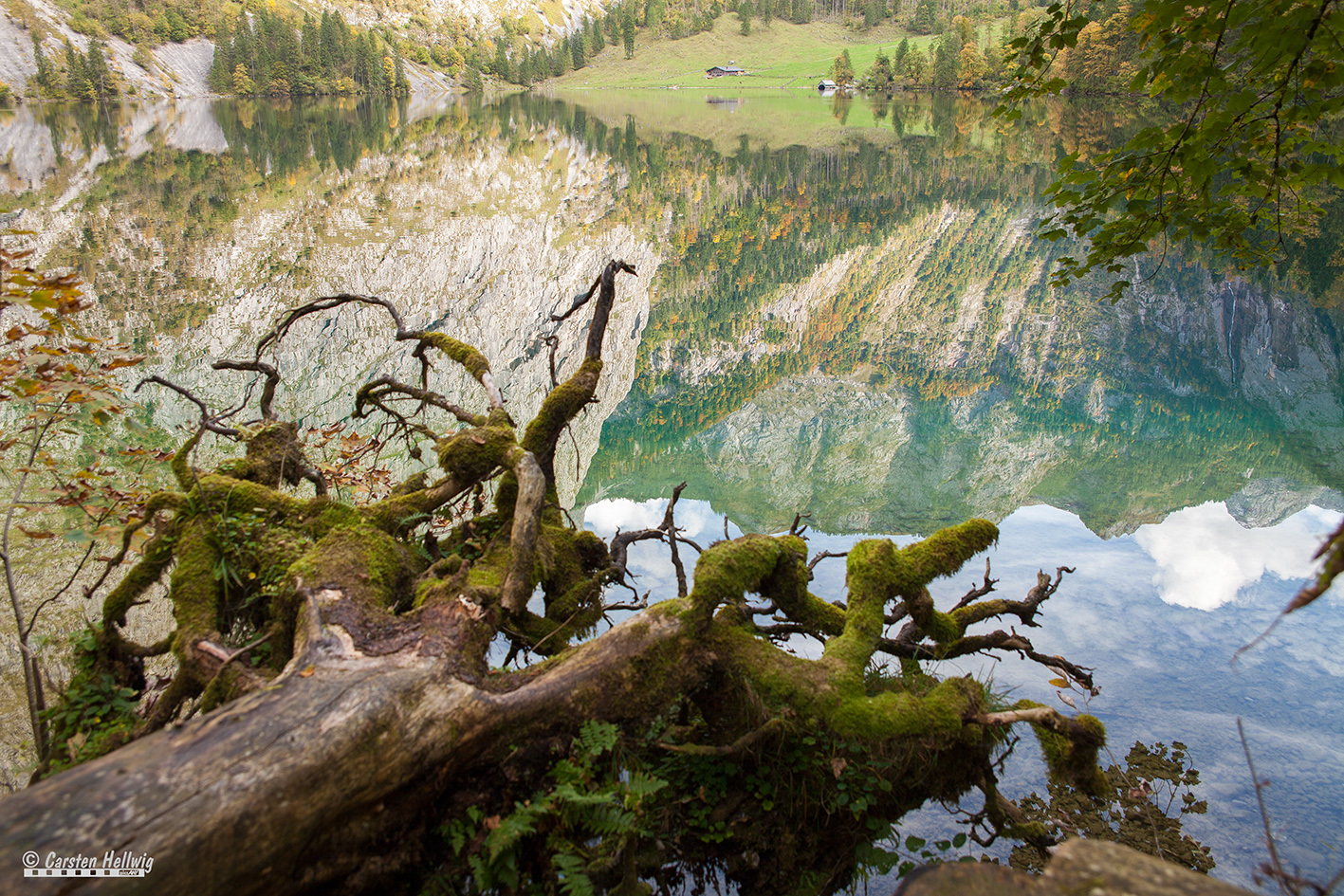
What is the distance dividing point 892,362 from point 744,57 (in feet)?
516

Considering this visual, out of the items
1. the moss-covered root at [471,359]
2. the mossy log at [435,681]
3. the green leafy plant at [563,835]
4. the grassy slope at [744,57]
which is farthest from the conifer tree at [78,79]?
the green leafy plant at [563,835]

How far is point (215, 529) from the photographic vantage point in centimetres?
422

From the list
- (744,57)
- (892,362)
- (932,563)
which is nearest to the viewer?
(932,563)

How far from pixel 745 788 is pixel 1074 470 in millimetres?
10960

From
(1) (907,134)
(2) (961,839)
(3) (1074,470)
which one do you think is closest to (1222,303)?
(3) (1074,470)

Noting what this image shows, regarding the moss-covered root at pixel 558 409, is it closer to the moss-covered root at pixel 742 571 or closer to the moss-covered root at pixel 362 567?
the moss-covered root at pixel 362 567

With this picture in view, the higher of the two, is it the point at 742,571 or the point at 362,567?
the point at 362,567

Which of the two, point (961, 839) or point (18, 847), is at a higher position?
point (18, 847)

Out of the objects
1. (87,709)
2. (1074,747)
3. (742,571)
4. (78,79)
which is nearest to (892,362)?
(1074,747)

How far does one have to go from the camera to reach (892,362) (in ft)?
59.7

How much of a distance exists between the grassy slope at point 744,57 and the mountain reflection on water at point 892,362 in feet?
361

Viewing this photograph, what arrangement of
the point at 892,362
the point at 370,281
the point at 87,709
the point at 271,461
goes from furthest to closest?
the point at 370,281 < the point at 892,362 < the point at 271,461 < the point at 87,709

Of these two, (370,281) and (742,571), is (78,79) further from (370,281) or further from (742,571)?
(742,571)

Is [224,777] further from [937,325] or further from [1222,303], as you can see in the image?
[1222,303]
